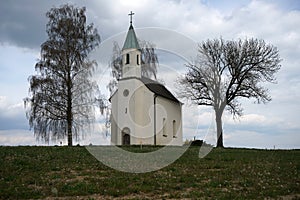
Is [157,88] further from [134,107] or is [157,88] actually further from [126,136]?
[126,136]

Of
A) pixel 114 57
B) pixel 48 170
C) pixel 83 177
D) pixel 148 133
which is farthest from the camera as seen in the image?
pixel 114 57

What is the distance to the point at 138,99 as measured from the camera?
43125mm

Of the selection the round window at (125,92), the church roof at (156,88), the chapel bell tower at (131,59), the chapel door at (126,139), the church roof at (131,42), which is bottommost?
the chapel door at (126,139)

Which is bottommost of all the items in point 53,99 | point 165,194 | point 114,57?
point 165,194

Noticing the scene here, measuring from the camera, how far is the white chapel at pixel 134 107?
42.2 metres

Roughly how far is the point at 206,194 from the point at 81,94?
26033mm

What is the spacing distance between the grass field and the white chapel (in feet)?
78.1

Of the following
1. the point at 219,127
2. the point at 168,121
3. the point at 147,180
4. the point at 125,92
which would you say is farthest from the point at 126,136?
the point at 147,180

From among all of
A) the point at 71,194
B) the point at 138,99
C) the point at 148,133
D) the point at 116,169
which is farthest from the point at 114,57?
the point at 71,194

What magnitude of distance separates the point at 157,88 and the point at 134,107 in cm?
667

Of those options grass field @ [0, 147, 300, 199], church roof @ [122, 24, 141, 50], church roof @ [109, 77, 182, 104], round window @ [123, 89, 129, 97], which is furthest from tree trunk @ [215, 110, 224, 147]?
grass field @ [0, 147, 300, 199]

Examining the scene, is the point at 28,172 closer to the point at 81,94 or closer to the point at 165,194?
the point at 165,194

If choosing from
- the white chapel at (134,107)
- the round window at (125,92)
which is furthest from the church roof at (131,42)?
the round window at (125,92)

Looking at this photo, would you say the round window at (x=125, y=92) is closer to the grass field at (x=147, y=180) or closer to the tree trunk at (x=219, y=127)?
the tree trunk at (x=219, y=127)
